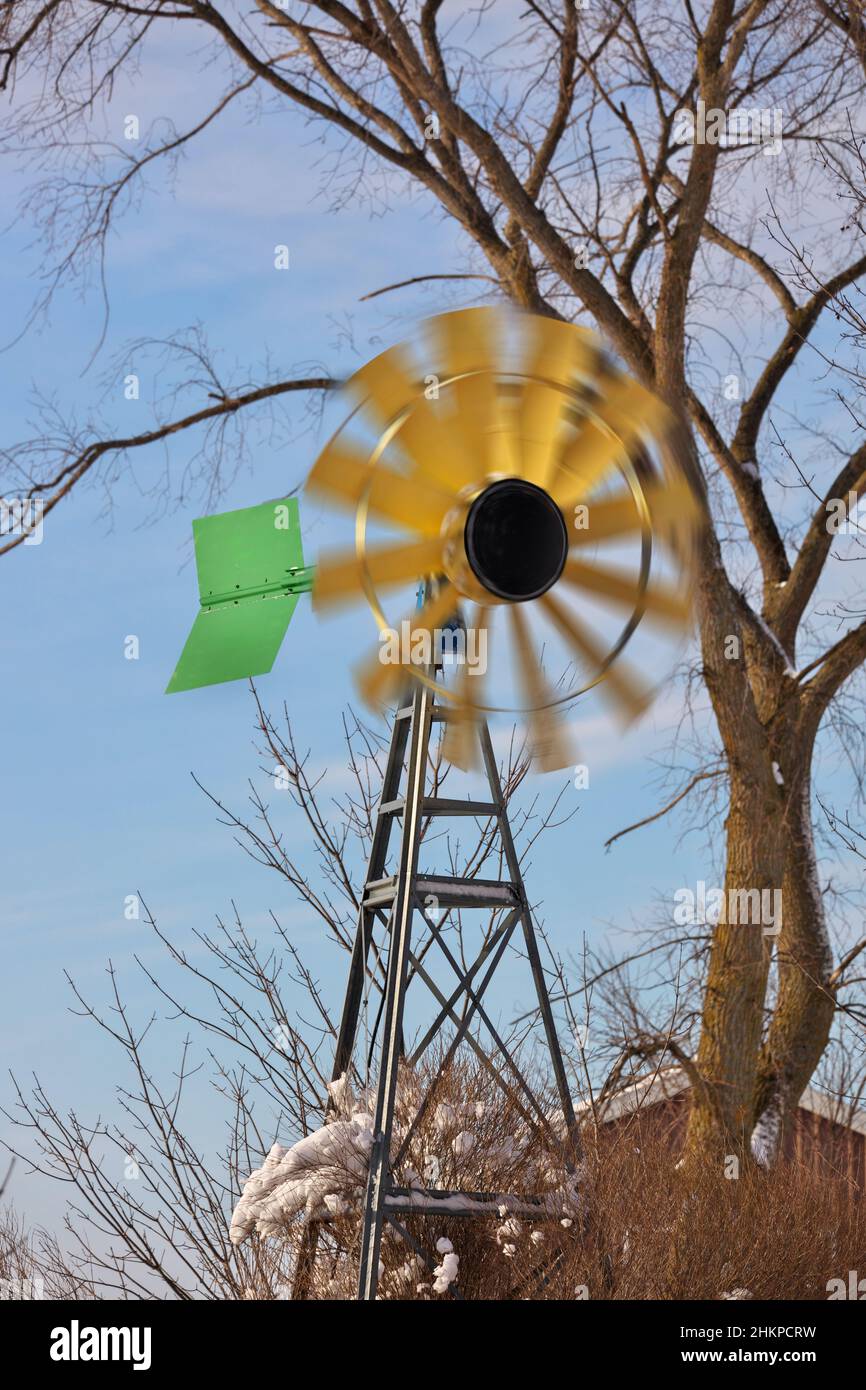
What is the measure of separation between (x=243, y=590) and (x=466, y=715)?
1.05 meters

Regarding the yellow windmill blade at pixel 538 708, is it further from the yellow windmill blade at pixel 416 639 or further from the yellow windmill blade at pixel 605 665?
the yellow windmill blade at pixel 416 639

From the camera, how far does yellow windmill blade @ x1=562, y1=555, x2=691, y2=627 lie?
565 cm

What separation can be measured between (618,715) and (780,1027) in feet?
20.6

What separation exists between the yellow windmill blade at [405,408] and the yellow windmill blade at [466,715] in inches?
24.3

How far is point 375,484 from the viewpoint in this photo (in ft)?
17.5

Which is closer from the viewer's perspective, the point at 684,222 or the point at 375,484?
the point at 375,484

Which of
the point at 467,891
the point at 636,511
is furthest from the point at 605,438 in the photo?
the point at 467,891

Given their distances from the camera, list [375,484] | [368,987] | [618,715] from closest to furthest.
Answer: [375,484] → [618,715] → [368,987]
